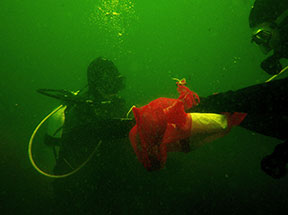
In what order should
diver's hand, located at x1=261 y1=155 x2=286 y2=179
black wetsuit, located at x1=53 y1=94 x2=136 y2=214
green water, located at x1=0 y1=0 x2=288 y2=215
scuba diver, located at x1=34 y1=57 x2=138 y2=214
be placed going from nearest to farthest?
diver's hand, located at x1=261 y1=155 x2=286 y2=179, black wetsuit, located at x1=53 y1=94 x2=136 y2=214, scuba diver, located at x1=34 y1=57 x2=138 y2=214, green water, located at x1=0 y1=0 x2=288 y2=215

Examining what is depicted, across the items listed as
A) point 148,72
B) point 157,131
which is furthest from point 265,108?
point 148,72

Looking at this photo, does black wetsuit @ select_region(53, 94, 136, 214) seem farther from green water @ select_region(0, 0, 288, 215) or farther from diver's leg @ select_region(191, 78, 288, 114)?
diver's leg @ select_region(191, 78, 288, 114)

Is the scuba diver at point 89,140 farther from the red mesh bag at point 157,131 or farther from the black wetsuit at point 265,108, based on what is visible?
the black wetsuit at point 265,108

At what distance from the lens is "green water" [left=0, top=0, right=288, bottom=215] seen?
5035 millimetres

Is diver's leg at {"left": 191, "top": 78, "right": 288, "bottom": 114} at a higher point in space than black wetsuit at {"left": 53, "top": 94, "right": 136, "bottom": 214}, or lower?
higher

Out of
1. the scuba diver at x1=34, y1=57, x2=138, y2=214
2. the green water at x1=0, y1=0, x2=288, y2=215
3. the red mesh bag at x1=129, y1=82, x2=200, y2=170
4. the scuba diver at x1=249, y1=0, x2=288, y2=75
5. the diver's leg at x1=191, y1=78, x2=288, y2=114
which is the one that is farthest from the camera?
the green water at x1=0, y1=0, x2=288, y2=215

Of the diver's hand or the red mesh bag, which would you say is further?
the red mesh bag

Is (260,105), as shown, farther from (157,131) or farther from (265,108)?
(157,131)

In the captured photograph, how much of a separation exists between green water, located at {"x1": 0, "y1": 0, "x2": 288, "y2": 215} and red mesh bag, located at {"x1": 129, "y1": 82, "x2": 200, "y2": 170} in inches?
76.2

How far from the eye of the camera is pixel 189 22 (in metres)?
32.3

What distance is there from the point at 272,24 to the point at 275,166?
5.88 feet

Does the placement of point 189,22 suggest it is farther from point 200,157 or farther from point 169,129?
point 169,129

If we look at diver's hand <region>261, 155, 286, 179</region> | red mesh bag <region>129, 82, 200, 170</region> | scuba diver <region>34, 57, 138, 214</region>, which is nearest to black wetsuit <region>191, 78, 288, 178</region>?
diver's hand <region>261, 155, 286, 179</region>

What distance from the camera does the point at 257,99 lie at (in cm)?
131
